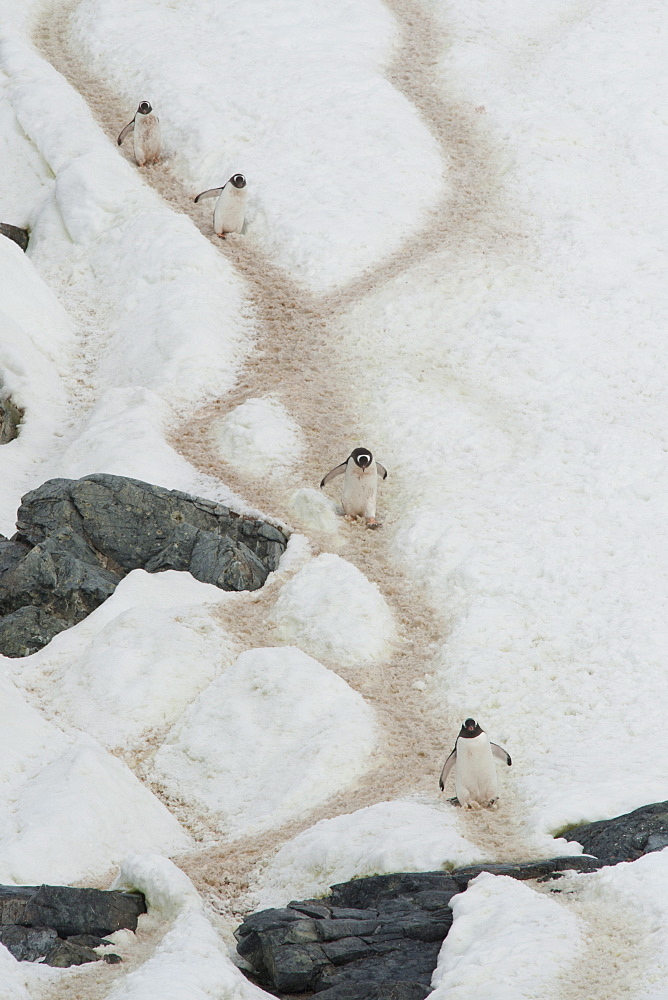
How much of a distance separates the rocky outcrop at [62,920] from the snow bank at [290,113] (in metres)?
13.4

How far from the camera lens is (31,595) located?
12625 millimetres

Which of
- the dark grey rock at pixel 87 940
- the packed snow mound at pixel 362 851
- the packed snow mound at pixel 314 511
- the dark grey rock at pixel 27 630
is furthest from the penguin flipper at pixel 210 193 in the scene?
the dark grey rock at pixel 87 940

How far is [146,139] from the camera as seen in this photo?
22172mm

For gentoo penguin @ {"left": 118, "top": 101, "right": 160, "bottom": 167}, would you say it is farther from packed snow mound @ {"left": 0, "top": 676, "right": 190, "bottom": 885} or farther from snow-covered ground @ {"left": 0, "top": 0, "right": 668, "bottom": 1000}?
packed snow mound @ {"left": 0, "top": 676, "right": 190, "bottom": 885}

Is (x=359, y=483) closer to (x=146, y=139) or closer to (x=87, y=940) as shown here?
(x=87, y=940)

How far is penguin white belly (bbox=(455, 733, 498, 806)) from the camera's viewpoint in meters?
9.84

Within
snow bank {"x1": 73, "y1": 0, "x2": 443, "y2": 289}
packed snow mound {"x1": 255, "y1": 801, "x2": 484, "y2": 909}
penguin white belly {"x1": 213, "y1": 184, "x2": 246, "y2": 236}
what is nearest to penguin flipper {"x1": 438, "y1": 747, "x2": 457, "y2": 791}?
packed snow mound {"x1": 255, "y1": 801, "x2": 484, "y2": 909}

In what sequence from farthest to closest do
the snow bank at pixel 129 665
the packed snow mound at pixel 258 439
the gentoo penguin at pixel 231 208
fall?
1. the gentoo penguin at pixel 231 208
2. the packed snow mound at pixel 258 439
3. the snow bank at pixel 129 665

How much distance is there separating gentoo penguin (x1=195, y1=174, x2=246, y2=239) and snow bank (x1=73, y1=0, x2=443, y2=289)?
0.37 metres

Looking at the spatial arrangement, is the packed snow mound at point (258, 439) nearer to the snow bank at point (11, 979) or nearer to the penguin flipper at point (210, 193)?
the penguin flipper at point (210, 193)

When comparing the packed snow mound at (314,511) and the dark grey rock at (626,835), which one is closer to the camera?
the dark grey rock at (626,835)

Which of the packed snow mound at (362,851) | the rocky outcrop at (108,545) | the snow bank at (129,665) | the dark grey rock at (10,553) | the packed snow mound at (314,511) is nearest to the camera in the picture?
the packed snow mound at (362,851)

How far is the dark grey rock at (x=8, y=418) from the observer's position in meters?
16.9

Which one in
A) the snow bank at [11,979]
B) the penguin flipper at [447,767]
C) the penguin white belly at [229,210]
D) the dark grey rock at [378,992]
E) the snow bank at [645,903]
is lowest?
the penguin flipper at [447,767]
